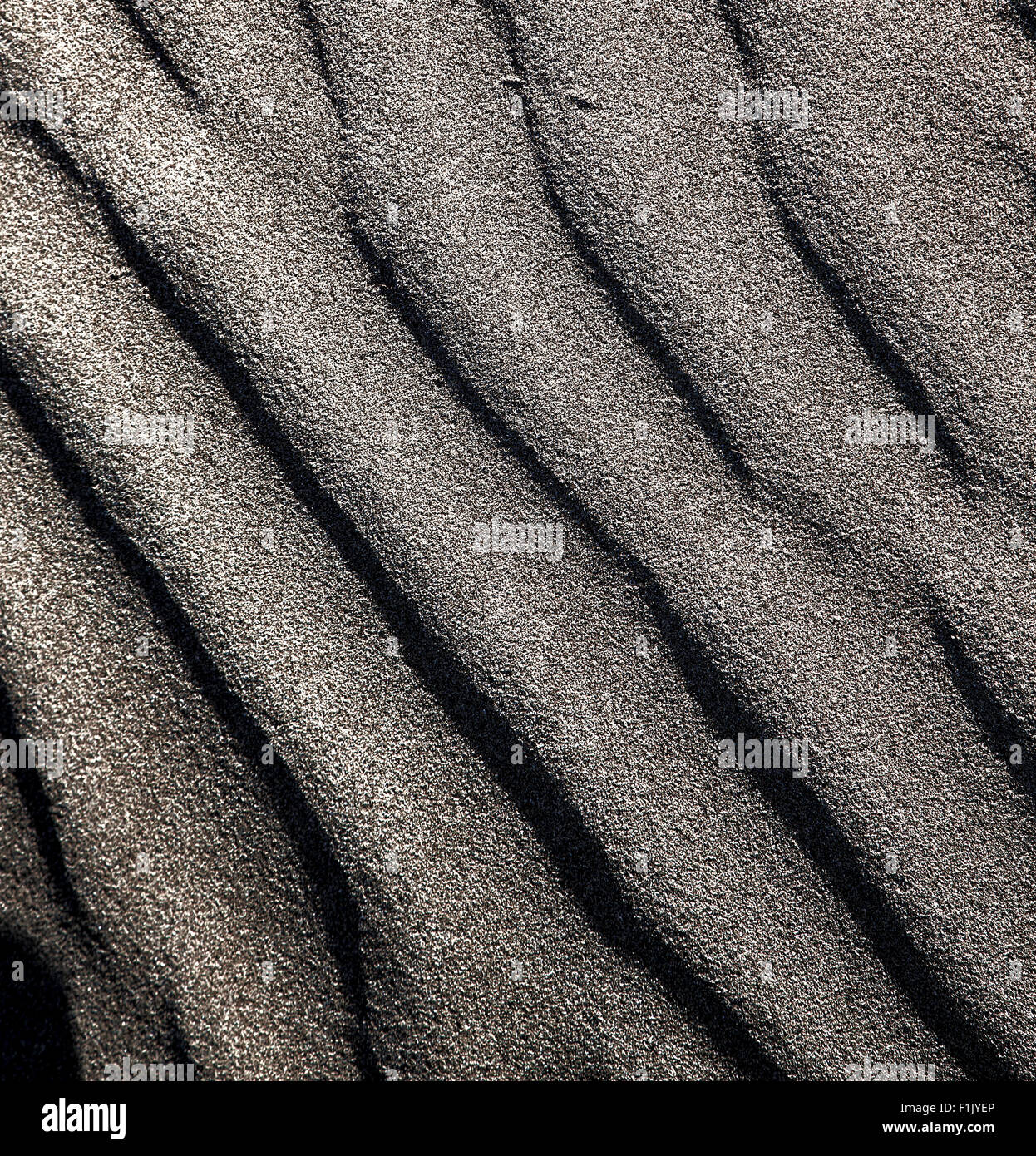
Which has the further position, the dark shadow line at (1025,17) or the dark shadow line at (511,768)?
the dark shadow line at (1025,17)

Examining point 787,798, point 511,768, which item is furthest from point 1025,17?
point 511,768

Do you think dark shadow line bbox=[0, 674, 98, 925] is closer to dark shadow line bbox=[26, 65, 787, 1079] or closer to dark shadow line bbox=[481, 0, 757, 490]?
dark shadow line bbox=[26, 65, 787, 1079]

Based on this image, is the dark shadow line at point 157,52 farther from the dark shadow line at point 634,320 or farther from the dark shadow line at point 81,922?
the dark shadow line at point 81,922

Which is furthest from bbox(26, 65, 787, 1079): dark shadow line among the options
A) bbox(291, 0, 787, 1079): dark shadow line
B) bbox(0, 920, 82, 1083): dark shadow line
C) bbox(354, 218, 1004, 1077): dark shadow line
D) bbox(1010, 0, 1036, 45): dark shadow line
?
bbox(1010, 0, 1036, 45): dark shadow line

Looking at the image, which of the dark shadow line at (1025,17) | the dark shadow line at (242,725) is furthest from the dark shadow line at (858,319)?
the dark shadow line at (242,725)

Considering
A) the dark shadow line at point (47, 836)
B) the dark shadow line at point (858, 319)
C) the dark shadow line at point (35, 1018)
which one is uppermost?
the dark shadow line at point (858, 319)
